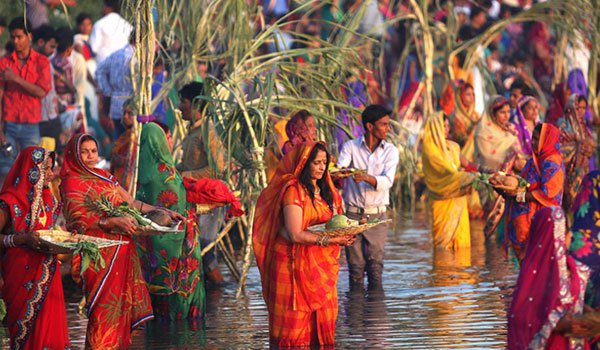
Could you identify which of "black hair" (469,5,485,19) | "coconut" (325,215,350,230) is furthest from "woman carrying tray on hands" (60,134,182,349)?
"black hair" (469,5,485,19)

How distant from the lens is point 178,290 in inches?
461

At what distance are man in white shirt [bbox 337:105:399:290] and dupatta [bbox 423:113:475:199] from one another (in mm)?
2831

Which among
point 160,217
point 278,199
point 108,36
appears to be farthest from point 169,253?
point 108,36

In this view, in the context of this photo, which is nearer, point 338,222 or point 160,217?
point 338,222

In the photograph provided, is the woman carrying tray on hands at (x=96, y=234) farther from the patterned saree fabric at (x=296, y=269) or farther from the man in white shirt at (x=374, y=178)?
the man in white shirt at (x=374, y=178)

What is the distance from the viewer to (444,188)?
51.6 feet

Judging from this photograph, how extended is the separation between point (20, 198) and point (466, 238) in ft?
24.9

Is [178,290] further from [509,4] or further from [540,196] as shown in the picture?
[509,4]

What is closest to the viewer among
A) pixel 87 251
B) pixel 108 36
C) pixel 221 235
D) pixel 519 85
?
pixel 87 251

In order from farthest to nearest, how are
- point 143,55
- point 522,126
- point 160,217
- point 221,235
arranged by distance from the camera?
point 522,126
point 221,235
point 143,55
point 160,217

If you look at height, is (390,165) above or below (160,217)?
above

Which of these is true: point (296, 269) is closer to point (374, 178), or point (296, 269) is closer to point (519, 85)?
point (374, 178)

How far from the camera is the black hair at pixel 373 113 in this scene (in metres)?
12.6

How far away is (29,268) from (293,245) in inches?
67.3
